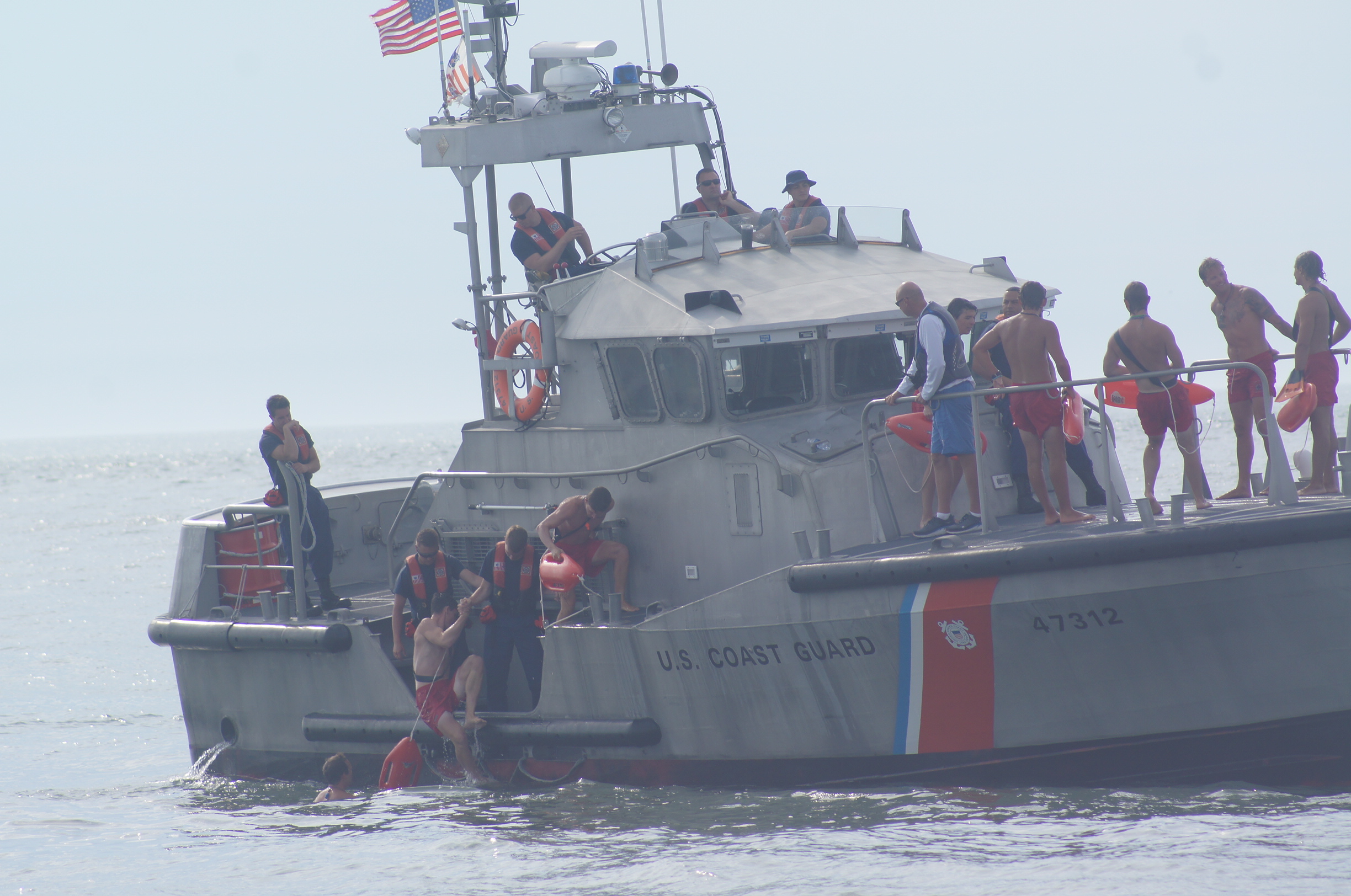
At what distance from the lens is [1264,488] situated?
895 centimetres

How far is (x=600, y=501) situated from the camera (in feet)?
29.8

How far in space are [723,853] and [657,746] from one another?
51.4 inches

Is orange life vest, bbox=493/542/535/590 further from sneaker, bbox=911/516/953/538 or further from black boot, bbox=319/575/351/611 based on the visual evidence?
sneaker, bbox=911/516/953/538

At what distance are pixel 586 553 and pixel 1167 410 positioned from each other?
3.60m

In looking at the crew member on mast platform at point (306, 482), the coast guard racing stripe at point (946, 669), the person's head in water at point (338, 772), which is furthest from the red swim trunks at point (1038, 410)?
the person's head in water at point (338, 772)

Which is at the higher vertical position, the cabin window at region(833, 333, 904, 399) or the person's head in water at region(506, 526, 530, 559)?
the cabin window at region(833, 333, 904, 399)

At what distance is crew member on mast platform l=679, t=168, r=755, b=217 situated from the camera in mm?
10797

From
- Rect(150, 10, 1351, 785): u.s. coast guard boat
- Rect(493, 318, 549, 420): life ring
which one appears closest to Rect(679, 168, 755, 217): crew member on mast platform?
Rect(150, 10, 1351, 785): u.s. coast guard boat

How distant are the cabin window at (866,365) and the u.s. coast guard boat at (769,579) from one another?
0.9 inches

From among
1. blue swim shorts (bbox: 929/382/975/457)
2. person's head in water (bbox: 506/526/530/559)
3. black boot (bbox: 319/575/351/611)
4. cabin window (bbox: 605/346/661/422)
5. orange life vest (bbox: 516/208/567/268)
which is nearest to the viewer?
blue swim shorts (bbox: 929/382/975/457)

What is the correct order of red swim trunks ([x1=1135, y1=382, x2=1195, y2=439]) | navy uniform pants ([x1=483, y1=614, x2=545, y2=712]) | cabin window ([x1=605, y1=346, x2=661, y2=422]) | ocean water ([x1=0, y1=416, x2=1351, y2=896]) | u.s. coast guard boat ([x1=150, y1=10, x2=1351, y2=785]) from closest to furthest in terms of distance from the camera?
1. ocean water ([x1=0, y1=416, x2=1351, y2=896])
2. u.s. coast guard boat ([x1=150, y1=10, x2=1351, y2=785])
3. red swim trunks ([x1=1135, y1=382, x2=1195, y2=439])
4. cabin window ([x1=605, y1=346, x2=661, y2=422])
5. navy uniform pants ([x1=483, y1=614, x2=545, y2=712])

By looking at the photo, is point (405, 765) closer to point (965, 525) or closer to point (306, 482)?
point (306, 482)

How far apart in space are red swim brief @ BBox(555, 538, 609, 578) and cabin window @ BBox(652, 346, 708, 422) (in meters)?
0.97

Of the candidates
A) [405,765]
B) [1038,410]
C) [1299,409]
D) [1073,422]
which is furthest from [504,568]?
[1299,409]
